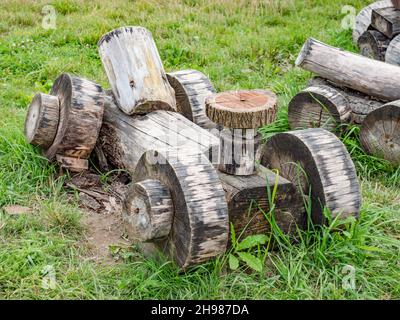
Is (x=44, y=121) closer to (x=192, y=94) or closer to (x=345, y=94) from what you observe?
(x=192, y=94)

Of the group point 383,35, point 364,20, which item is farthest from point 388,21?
point 364,20

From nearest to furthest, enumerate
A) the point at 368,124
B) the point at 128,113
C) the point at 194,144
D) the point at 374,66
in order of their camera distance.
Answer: the point at 194,144, the point at 128,113, the point at 368,124, the point at 374,66

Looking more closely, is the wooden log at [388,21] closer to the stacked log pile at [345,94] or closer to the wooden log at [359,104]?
the stacked log pile at [345,94]

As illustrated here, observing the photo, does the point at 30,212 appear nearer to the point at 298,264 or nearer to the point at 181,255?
the point at 181,255

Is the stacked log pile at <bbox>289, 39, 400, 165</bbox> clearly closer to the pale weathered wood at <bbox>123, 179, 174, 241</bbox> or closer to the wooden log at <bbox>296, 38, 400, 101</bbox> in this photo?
the wooden log at <bbox>296, 38, 400, 101</bbox>

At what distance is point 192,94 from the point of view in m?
5.51

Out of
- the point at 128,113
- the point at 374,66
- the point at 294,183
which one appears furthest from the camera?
the point at 374,66

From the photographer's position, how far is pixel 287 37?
8391mm

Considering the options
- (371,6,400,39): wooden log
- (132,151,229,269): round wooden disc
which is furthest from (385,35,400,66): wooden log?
(132,151,229,269): round wooden disc

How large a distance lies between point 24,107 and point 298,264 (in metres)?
3.80

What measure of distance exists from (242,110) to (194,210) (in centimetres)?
64

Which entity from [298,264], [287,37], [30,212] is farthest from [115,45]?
[287,37]

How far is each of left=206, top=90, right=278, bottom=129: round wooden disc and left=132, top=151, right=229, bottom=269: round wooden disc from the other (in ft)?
0.88

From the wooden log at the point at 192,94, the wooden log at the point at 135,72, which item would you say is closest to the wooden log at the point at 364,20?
the wooden log at the point at 192,94
